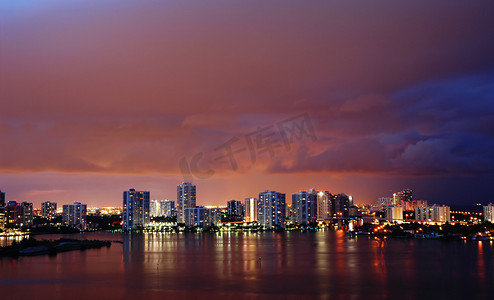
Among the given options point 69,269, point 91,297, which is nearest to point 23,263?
point 69,269

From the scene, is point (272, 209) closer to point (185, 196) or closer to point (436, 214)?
point (185, 196)

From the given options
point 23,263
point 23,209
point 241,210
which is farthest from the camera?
point 241,210

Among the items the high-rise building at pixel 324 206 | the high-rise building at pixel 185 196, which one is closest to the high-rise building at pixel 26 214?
the high-rise building at pixel 185 196

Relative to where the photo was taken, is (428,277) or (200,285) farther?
(428,277)

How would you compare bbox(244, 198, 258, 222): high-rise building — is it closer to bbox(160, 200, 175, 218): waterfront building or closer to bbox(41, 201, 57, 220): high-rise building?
bbox(160, 200, 175, 218): waterfront building

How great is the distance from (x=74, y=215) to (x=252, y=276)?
66.8 metres

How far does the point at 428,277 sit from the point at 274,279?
6280 millimetres

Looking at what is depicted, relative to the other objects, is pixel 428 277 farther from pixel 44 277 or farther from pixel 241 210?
pixel 241 210

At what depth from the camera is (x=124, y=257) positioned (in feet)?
98.4

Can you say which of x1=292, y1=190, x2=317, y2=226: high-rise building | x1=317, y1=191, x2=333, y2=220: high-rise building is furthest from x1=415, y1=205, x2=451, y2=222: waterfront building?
x1=317, y1=191, x2=333, y2=220: high-rise building

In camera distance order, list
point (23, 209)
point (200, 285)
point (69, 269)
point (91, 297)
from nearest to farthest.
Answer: point (91, 297)
point (200, 285)
point (69, 269)
point (23, 209)

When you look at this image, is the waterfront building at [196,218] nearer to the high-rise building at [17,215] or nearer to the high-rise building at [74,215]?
the high-rise building at [74,215]

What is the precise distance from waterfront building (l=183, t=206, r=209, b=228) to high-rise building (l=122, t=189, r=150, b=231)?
6.38m

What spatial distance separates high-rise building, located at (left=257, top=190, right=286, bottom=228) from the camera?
75125mm
